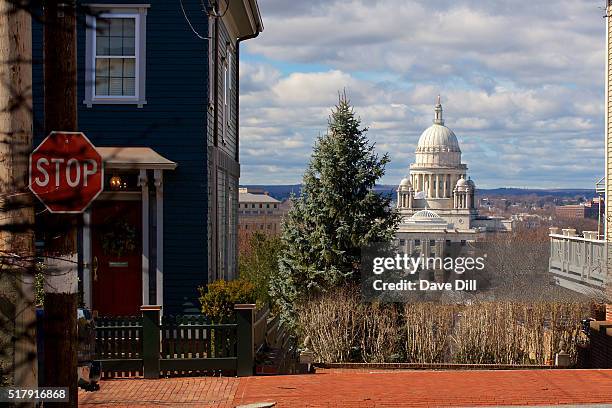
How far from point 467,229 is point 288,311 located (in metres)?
174

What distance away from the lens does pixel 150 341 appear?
14.4m

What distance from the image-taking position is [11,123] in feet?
24.7

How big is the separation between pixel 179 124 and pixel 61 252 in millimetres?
9410

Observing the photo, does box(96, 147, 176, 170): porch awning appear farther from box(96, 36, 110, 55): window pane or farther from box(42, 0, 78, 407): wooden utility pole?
box(42, 0, 78, 407): wooden utility pole

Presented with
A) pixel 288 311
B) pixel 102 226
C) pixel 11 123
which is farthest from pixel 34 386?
pixel 288 311

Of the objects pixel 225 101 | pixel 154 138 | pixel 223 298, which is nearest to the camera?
pixel 223 298

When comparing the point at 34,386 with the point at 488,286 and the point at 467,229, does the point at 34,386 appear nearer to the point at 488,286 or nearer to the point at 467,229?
the point at 488,286

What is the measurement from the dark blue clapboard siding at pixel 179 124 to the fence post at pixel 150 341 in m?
3.55

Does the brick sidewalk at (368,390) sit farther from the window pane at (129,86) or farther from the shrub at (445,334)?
the window pane at (129,86)

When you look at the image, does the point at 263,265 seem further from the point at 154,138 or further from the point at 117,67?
the point at 117,67

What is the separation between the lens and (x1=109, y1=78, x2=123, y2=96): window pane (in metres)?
18.0

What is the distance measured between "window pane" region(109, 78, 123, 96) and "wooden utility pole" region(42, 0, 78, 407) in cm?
928

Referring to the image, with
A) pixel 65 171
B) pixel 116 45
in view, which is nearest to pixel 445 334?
pixel 116 45

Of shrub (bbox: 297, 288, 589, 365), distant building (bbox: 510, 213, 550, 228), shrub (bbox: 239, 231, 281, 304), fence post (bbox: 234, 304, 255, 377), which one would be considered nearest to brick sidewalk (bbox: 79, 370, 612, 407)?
fence post (bbox: 234, 304, 255, 377)
